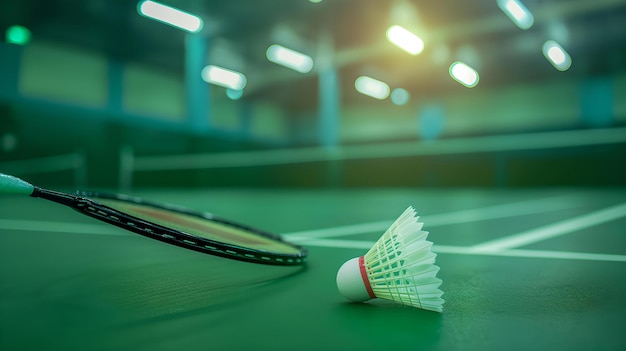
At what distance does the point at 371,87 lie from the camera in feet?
52.5

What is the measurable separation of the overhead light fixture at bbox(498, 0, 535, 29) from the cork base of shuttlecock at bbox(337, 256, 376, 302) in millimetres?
9293

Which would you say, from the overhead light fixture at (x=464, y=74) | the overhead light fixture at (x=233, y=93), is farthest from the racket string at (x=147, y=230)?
the overhead light fixture at (x=233, y=93)

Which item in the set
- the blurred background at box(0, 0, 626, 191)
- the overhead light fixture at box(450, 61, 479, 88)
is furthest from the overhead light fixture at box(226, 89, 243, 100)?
the overhead light fixture at box(450, 61, 479, 88)

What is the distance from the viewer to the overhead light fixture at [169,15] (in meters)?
8.87

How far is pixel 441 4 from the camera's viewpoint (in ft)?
29.1

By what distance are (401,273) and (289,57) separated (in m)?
11.8

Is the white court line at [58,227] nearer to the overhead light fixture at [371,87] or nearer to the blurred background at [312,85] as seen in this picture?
the blurred background at [312,85]

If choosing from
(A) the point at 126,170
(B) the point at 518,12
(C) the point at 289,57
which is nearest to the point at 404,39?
(B) the point at 518,12

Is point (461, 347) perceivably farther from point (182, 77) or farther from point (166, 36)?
point (182, 77)

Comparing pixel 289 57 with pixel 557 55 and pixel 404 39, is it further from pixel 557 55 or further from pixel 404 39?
pixel 557 55

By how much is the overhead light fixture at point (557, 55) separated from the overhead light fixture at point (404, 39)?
11.7 feet

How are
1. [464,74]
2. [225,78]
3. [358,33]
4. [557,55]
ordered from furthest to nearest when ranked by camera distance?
[464,74] < [225,78] < [557,55] < [358,33]

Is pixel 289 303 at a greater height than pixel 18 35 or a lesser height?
lesser

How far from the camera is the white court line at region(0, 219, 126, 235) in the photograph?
5.99ft
